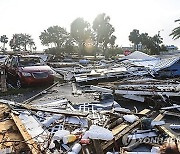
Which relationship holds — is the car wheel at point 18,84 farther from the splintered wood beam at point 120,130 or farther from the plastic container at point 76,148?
the plastic container at point 76,148

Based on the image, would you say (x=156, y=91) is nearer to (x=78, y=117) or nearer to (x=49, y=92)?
(x=78, y=117)

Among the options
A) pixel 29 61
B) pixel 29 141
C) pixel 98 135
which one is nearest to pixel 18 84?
pixel 29 61

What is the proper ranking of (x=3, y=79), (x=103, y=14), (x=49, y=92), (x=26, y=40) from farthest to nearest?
(x=26, y=40) → (x=103, y=14) → (x=3, y=79) → (x=49, y=92)

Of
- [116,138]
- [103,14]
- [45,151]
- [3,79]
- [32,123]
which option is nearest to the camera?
[45,151]

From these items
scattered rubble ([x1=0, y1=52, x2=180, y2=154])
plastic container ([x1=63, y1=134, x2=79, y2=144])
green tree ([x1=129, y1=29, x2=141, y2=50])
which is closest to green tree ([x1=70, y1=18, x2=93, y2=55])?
green tree ([x1=129, y1=29, x2=141, y2=50])

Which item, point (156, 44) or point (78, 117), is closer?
point (78, 117)

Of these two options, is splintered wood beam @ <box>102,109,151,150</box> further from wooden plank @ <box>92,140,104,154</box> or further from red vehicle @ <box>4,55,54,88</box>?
red vehicle @ <box>4,55,54,88</box>

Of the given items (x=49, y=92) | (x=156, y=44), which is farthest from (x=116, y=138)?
(x=156, y=44)

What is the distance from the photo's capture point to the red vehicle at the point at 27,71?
1242 cm

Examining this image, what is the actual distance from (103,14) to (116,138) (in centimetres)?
4269

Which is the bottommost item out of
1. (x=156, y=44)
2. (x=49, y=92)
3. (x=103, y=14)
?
(x=49, y=92)

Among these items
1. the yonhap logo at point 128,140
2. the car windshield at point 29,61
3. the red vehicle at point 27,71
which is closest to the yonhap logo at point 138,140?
the yonhap logo at point 128,140

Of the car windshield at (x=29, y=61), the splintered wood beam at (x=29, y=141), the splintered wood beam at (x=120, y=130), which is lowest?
the splintered wood beam at (x=120, y=130)

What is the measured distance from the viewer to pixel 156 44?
168 ft
